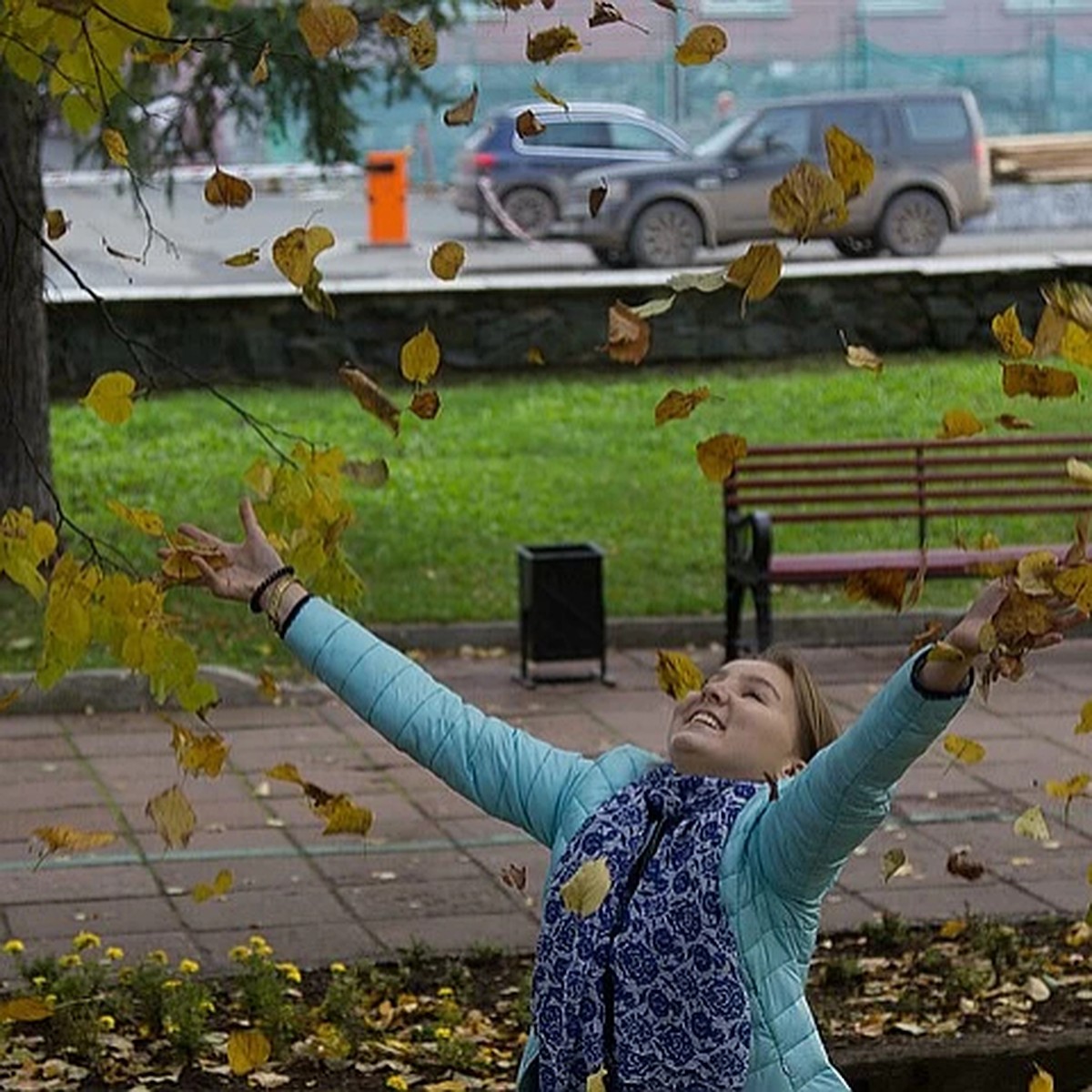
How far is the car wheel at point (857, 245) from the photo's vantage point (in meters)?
26.8

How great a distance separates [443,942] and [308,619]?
10.9 ft

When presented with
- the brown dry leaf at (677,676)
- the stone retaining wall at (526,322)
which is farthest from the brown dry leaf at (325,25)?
the stone retaining wall at (526,322)

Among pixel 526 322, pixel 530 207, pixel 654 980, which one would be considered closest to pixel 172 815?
pixel 654 980

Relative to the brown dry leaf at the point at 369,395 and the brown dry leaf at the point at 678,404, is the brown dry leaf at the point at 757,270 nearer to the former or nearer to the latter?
the brown dry leaf at the point at 678,404

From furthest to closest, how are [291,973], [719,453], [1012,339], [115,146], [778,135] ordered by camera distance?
[778,135] < [291,973] < [115,146] < [719,453] < [1012,339]

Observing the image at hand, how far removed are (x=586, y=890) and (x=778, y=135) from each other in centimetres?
2496

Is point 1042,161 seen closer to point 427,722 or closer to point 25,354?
point 25,354

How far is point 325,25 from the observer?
160 inches

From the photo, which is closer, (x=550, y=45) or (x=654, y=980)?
(x=654, y=980)

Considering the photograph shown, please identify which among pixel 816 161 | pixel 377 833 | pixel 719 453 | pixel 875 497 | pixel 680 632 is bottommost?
pixel 680 632

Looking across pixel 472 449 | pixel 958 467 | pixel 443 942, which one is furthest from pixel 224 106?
pixel 443 942

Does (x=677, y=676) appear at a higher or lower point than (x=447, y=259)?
lower

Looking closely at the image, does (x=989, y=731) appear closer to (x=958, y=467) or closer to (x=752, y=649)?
(x=752, y=649)

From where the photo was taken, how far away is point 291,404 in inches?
690
